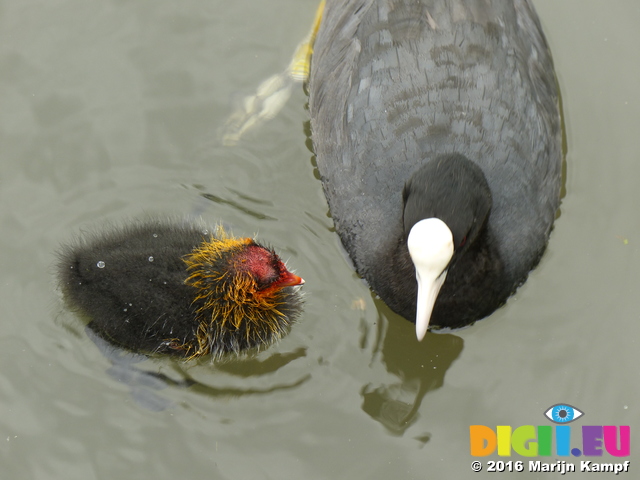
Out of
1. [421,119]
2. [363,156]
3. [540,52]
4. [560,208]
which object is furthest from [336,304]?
[540,52]

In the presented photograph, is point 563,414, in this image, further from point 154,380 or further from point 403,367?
point 154,380

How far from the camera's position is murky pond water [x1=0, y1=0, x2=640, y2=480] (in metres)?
4.28

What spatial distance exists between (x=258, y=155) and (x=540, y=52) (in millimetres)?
1822

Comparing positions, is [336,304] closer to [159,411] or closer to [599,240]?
[159,411]

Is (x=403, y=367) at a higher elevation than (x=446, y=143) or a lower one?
lower

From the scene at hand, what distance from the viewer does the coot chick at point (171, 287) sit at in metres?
4.06

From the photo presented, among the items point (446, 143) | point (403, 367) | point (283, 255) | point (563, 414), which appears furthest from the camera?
point (283, 255)

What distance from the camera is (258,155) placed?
16.7ft

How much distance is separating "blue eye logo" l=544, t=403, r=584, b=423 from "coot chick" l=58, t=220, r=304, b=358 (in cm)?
154

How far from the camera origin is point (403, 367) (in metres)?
4.51

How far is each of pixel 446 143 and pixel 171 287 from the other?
62.3 inches

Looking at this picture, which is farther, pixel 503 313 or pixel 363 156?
pixel 503 313

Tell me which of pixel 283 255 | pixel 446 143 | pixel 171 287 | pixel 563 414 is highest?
pixel 446 143

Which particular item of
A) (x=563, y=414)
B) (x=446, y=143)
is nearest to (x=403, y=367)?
(x=563, y=414)
